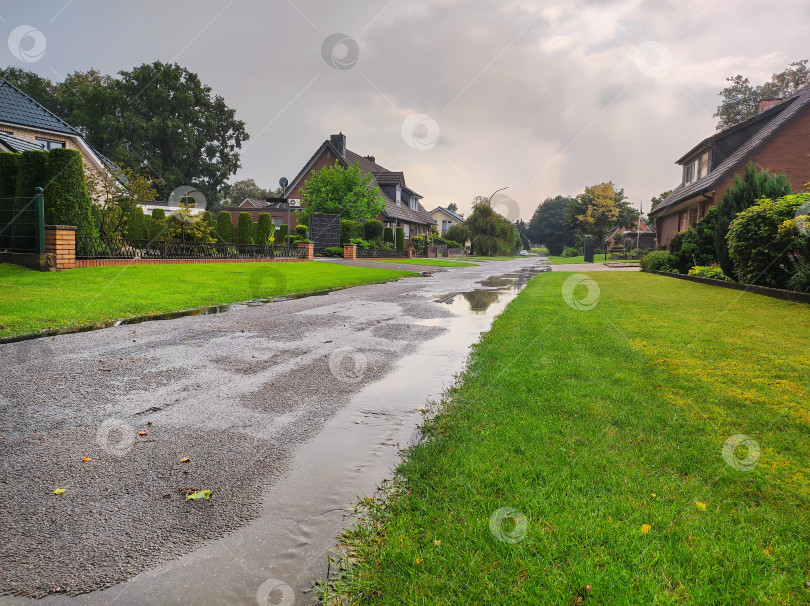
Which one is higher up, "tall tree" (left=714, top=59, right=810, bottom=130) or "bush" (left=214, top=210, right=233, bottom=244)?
"tall tree" (left=714, top=59, right=810, bottom=130)

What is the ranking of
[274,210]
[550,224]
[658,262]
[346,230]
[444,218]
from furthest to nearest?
[550,224]
[444,218]
[274,210]
[346,230]
[658,262]

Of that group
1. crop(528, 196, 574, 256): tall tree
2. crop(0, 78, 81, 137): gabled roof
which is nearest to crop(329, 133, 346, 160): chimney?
crop(0, 78, 81, 137): gabled roof

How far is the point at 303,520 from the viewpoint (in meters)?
2.38

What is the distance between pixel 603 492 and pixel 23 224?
47.5ft

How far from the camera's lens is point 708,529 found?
2.22 m

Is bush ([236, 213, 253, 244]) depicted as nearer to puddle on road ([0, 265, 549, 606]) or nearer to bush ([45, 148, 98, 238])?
bush ([45, 148, 98, 238])

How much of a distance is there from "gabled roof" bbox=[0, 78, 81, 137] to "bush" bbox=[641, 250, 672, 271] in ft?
107

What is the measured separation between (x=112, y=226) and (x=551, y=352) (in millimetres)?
17591

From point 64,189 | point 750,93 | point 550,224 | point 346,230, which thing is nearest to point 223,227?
point 346,230

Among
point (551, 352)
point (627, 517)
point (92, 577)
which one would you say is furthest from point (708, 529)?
point (551, 352)

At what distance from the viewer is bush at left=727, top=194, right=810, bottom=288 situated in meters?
11.8

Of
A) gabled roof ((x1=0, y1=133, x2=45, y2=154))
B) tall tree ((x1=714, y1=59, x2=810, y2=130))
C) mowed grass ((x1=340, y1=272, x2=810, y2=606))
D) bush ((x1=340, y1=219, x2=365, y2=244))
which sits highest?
tall tree ((x1=714, y1=59, x2=810, y2=130))

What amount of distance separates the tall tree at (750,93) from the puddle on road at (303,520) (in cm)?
5894

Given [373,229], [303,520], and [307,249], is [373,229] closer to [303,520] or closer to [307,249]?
[307,249]
